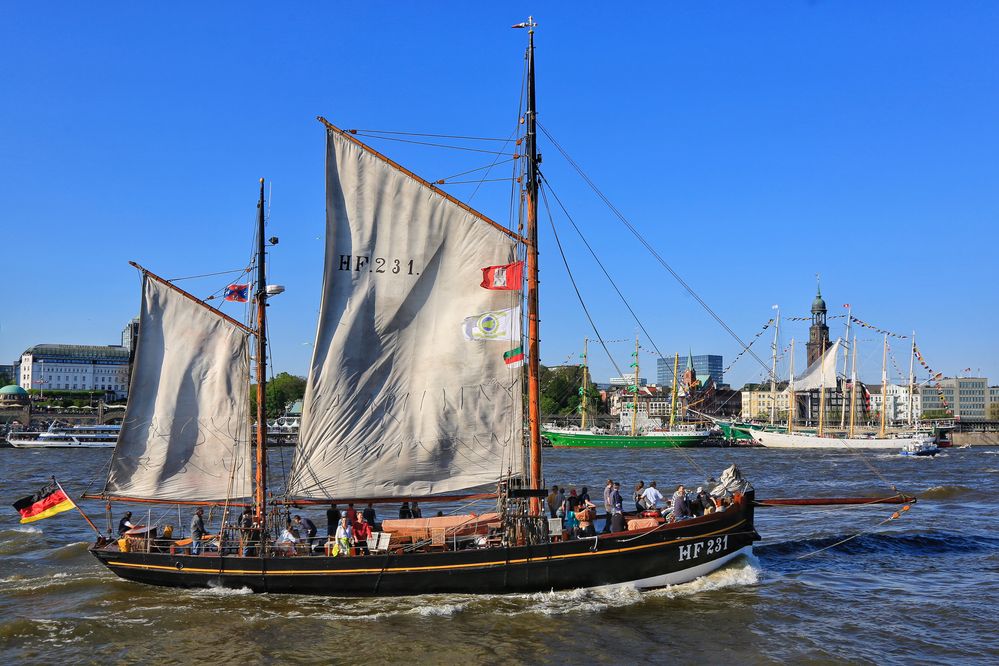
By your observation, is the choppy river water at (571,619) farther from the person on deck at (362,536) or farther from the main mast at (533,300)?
the main mast at (533,300)

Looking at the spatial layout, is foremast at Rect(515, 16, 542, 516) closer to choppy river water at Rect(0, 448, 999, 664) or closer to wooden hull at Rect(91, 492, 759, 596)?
wooden hull at Rect(91, 492, 759, 596)

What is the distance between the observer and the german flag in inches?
1061

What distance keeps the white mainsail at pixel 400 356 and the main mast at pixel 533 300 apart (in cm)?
50

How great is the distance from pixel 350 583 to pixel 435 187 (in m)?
12.2

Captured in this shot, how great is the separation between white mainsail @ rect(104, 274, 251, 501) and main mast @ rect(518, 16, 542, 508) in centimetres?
970

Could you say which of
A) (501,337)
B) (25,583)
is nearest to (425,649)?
(501,337)

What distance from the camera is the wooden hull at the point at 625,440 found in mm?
130875

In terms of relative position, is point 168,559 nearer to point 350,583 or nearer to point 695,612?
point 350,583

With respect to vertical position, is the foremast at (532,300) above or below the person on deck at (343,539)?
above

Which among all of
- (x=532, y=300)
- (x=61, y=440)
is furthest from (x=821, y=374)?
(x=532, y=300)

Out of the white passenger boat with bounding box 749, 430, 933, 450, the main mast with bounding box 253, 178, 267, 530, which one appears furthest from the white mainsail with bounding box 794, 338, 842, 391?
the main mast with bounding box 253, 178, 267, 530

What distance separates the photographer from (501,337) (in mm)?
25828

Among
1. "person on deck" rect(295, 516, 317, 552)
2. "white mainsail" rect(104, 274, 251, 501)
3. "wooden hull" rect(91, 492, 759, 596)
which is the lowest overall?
"wooden hull" rect(91, 492, 759, 596)

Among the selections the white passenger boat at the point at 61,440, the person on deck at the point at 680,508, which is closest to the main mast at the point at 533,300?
the person on deck at the point at 680,508
